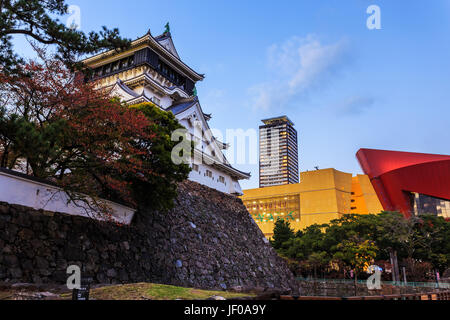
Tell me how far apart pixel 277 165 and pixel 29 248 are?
550 feet

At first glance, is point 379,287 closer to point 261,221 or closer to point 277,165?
point 261,221

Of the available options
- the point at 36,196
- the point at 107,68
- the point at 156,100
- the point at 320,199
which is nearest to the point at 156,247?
the point at 36,196

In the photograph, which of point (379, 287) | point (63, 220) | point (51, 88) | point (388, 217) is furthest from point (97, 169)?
point (388, 217)

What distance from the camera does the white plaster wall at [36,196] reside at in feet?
29.8

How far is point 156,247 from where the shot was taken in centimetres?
1409

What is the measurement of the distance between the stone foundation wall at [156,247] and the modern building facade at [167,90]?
182cm

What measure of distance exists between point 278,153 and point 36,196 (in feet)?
557

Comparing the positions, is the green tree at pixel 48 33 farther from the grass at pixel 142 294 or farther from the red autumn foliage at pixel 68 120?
the grass at pixel 142 294

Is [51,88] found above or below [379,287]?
above

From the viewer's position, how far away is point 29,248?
909 centimetres

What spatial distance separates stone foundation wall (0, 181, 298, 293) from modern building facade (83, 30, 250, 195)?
182cm

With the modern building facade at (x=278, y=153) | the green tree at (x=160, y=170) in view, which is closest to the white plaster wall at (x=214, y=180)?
the green tree at (x=160, y=170)

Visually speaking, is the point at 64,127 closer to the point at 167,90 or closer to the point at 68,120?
the point at 68,120

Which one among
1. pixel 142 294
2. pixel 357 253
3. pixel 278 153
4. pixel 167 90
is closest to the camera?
pixel 142 294
